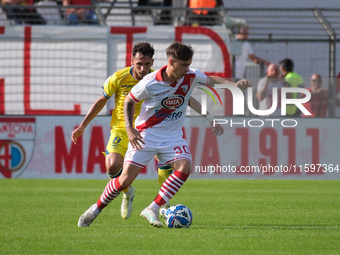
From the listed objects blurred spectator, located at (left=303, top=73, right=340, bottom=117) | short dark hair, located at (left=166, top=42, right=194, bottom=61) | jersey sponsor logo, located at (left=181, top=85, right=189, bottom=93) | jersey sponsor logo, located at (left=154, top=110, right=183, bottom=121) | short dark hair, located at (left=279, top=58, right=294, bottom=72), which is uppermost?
short dark hair, located at (left=166, top=42, right=194, bottom=61)

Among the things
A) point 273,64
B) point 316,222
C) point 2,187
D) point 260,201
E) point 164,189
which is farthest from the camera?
point 273,64

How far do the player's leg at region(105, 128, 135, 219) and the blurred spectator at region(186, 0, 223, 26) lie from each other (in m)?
7.77

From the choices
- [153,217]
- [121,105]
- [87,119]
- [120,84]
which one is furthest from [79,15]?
[153,217]

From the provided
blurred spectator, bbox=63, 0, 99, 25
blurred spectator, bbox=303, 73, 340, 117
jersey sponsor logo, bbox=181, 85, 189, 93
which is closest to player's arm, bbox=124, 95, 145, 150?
jersey sponsor logo, bbox=181, 85, 189, 93

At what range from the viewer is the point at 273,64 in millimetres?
16219

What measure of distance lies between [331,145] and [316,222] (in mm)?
6995

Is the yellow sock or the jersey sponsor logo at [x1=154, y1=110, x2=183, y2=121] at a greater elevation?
the jersey sponsor logo at [x1=154, y1=110, x2=183, y2=121]

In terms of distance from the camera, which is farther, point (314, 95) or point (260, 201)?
point (314, 95)

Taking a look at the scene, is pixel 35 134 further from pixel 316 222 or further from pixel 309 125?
pixel 316 222

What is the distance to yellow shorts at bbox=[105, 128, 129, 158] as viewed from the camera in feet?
30.5

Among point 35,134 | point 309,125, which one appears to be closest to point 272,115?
point 309,125

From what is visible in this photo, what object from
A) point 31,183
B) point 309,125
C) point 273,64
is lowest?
point 31,183

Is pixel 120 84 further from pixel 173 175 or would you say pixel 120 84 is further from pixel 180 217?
pixel 180 217

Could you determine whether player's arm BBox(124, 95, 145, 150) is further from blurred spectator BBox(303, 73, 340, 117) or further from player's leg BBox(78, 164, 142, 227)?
blurred spectator BBox(303, 73, 340, 117)
